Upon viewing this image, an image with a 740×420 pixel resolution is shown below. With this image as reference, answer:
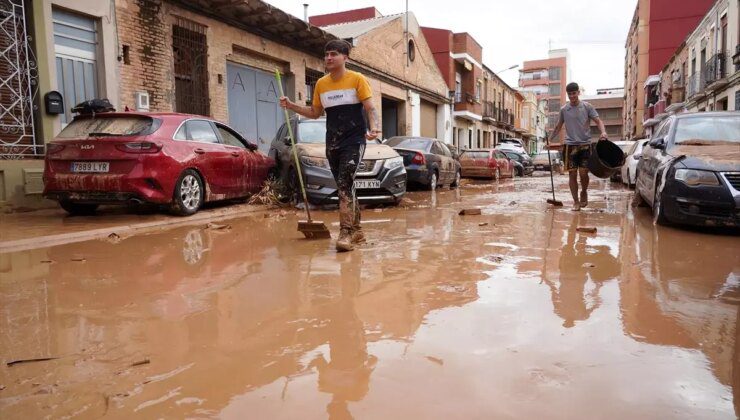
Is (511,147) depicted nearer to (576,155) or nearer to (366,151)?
(576,155)

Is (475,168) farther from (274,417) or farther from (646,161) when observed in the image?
(274,417)

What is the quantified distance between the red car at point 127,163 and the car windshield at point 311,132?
1938mm

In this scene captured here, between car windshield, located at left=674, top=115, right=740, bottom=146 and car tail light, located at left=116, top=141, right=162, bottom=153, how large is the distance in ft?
21.9

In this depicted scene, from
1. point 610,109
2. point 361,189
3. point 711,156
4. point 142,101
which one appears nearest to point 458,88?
point 142,101

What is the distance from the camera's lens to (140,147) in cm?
666

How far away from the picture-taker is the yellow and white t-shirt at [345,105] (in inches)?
203

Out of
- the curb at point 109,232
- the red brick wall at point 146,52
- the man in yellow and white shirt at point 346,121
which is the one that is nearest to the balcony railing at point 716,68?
the red brick wall at point 146,52

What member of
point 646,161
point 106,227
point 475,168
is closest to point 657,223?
point 646,161

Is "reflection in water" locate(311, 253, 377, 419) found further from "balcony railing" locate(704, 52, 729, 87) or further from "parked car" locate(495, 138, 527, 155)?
"balcony railing" locate(704, 52, 729, 87)

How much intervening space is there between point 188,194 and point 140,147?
3.21ft

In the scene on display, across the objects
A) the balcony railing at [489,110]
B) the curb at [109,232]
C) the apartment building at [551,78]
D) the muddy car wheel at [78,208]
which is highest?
the apartment building at [551,78]

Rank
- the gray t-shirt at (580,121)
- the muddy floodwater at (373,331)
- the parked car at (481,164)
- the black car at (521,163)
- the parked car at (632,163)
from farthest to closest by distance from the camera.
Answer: the black car at (521,163) → the parked car at (481,164) → the parked car at (632,163) → the gray t-shirt at (580,121) → the muddy floodwater at (373,331)

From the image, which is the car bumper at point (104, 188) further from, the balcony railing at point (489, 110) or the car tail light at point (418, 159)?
the balcony railing at point (489, 110)

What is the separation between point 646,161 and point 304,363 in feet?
23.0
